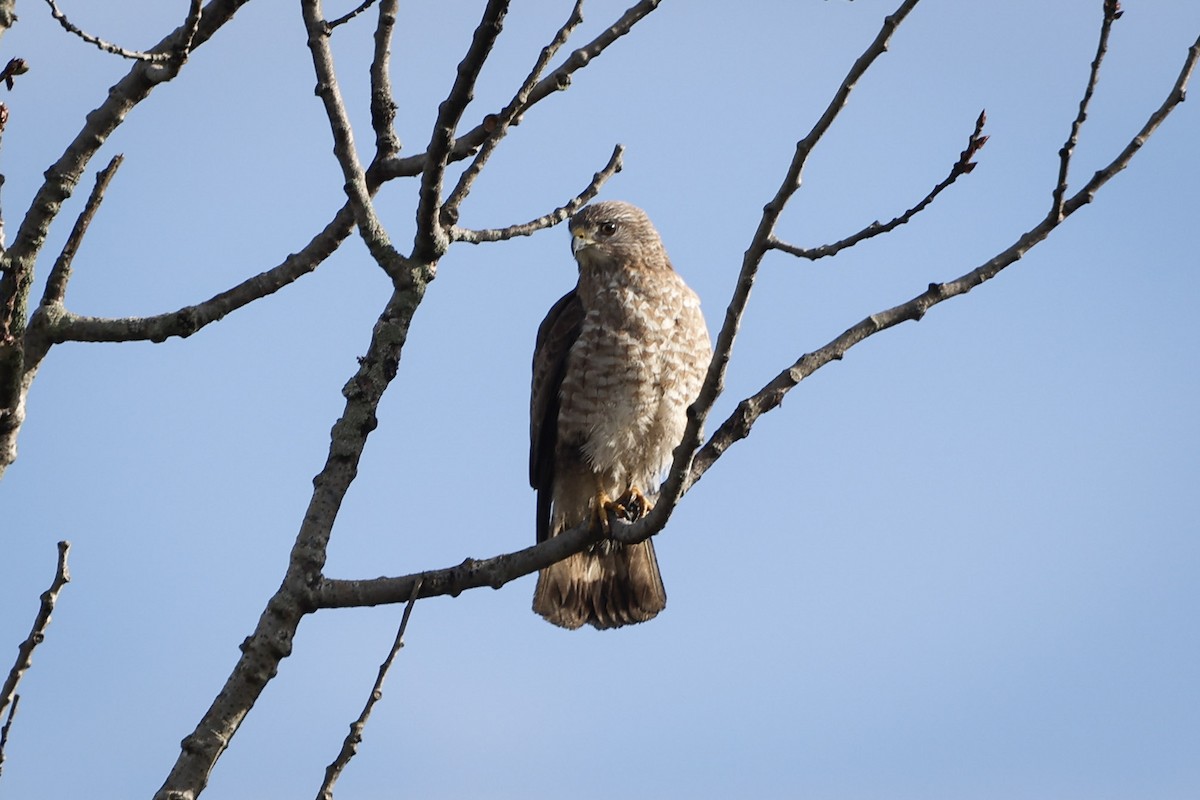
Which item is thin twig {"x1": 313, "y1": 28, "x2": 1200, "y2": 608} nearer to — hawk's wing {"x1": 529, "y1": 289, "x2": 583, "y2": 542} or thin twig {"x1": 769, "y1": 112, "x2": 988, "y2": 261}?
thin twig {"x1": 769, "y1": 112, "x2": 988, "y2": 261}

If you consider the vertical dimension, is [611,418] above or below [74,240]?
above

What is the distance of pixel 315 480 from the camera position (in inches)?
157

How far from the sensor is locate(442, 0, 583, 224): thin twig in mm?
4090

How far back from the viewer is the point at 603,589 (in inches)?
253

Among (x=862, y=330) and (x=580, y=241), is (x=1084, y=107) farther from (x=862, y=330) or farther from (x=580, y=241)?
(x=580, y=241)

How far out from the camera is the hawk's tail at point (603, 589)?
6324 mm

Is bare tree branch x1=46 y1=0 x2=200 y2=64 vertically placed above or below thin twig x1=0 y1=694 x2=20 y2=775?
above

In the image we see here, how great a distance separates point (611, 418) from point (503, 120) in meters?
2.53

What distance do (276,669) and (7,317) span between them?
3.45ft

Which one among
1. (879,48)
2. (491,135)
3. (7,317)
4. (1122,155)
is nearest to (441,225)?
(491,135)

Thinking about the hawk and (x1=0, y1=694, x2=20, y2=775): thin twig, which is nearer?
(x1=0, y1=694, x2=20, y2=775): thin twig

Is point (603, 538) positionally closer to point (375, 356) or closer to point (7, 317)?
point (375, 356)

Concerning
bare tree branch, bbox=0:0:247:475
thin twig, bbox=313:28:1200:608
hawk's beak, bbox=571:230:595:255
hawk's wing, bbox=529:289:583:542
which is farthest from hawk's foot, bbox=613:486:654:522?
bare tree branch, bbox=0:0:247:475

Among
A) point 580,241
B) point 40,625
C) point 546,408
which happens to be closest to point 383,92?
point 40,625
